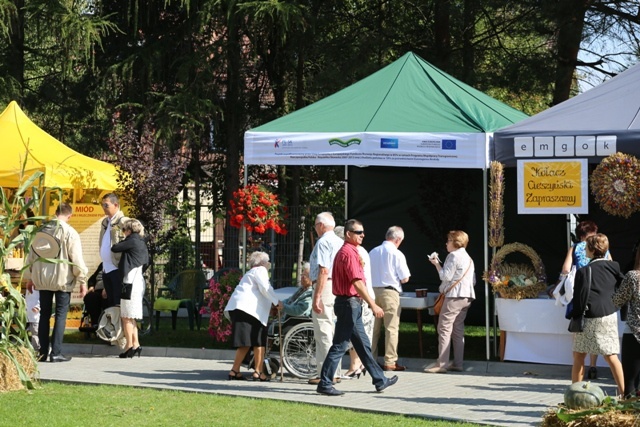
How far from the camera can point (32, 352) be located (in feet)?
36.3

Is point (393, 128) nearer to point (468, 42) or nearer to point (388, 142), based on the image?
point (388, 142)

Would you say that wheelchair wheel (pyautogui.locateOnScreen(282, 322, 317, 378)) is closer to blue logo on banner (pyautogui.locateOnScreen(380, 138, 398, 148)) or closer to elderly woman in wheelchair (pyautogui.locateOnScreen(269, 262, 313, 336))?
elderly woman in wheelchair (pyautogui.locateOnScreen(269, 262, 313, 336))

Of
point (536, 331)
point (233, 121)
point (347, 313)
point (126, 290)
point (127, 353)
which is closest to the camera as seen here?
point (347, 313)

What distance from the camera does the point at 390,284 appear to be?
12977 mm

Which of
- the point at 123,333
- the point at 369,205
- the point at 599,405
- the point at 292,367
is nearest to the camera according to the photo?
the point at 599,405

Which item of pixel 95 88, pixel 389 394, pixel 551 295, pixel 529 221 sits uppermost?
pixel 95 88

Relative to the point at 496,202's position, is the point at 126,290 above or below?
below

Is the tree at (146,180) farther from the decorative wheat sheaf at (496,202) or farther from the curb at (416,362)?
the decorative wheat sheaf at (496,202)

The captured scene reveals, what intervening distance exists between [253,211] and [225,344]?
2031 millimetres

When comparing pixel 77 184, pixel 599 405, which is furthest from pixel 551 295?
pixel 77 184

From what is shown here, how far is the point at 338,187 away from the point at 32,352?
1463 centimetres

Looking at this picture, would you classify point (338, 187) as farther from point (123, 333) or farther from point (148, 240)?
point (123, 333)

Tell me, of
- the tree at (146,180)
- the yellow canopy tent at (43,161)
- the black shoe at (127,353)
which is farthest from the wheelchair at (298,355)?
the yellow canopy tent at (43,161)

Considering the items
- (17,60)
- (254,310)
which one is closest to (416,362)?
(254,310)
